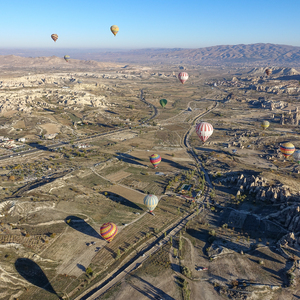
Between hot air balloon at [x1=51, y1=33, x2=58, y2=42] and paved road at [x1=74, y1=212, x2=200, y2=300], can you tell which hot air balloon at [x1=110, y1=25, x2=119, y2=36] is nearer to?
hot air balloon at [x1=51, y1=33, x2=58, y2=42]

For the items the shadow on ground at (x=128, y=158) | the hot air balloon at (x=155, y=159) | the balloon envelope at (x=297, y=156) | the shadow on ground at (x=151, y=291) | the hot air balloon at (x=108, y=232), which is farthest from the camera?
the shadow on ground at (x=128, y=158)

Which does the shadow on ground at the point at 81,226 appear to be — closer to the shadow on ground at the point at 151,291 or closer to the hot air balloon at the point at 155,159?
the shadow on ground at the point at 151,291

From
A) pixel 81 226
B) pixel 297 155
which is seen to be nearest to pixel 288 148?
pixel 297 155

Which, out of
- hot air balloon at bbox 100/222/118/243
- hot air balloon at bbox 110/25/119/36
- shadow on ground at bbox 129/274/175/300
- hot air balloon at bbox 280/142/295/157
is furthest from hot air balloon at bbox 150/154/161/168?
hot air balloon at bbox 110/25/119/36

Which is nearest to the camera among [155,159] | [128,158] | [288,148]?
[155,159]

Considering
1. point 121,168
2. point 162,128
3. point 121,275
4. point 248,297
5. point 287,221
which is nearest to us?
point 248,297

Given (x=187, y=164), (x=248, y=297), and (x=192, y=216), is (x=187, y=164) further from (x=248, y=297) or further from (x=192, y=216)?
(x=248, y=297)

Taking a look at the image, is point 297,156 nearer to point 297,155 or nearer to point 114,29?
point 297,155

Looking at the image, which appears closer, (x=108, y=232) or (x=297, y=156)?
(x=108, y=232)

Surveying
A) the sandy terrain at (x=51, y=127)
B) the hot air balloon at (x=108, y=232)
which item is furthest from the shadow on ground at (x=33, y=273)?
the sandy terrain at (x=51, y=127)

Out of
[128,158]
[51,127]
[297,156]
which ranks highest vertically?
[51,127]

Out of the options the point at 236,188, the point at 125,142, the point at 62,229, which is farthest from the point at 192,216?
the point at 125,142
